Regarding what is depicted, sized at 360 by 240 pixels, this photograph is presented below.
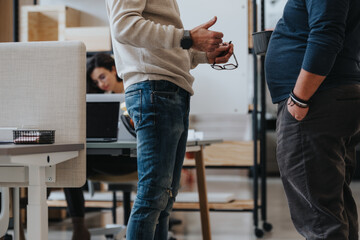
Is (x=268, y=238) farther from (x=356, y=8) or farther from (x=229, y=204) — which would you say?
(x=356, y=8)

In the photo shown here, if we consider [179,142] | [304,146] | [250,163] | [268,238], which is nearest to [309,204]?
[304,146]

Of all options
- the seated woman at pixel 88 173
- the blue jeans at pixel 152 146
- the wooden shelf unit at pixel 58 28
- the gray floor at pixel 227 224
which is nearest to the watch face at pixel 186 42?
the blue jeans at pixel 152 146

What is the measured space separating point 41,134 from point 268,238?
1950mm

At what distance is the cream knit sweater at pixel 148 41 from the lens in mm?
1268

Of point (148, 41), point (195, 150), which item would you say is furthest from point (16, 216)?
point (195, 150)

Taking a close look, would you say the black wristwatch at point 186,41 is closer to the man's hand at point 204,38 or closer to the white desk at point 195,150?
the man's hand at point 204,38

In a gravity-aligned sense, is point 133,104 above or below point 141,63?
below

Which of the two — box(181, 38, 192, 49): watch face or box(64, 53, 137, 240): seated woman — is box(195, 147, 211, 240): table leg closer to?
box(64, 53, 137, 240): seated woman

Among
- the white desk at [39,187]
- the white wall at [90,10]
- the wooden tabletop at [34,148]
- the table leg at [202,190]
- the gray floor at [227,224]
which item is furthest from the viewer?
the white wall at [90,10]

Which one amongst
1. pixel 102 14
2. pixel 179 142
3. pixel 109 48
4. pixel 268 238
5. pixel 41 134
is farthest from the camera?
pixel 102 14

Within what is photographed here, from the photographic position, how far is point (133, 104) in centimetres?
134

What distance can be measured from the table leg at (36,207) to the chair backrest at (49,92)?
176 millimetres

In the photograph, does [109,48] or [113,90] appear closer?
[113,90]

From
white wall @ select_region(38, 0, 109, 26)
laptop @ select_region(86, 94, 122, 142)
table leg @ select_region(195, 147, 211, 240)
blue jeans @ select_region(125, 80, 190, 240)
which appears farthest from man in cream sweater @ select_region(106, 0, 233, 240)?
white wall @ select_region(38, 0, 109, 26)
